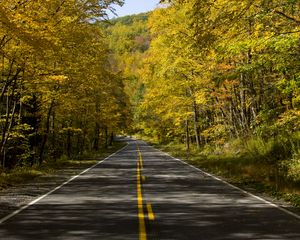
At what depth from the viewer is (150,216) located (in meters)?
10.3

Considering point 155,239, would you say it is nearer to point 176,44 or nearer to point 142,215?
point 142,215

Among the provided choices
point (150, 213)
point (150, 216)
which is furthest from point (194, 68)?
point (150, 216)

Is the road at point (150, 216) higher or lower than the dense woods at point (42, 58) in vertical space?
lower

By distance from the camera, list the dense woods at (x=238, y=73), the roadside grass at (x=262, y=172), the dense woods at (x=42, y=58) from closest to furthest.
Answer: the dense woods at (x=238, y=73) → the roadside grass at (x=262, y=172) → the dense woods at (x=42, y=58)

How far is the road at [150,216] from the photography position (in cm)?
846

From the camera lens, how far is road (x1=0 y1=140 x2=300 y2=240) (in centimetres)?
846

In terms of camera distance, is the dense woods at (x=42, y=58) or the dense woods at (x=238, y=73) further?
the dense woods at (x=42, y=58)

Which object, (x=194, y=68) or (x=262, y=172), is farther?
(x=194, y=68)

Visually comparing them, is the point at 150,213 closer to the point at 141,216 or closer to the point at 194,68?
the point at 141,216

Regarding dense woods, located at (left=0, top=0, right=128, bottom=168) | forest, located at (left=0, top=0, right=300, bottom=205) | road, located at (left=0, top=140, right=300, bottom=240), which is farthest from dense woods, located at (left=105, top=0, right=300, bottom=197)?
dense woods, located at (left=0, top=0, right=128, bottom=168)

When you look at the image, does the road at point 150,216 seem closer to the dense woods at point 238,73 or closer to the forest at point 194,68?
the forest at point 194,68

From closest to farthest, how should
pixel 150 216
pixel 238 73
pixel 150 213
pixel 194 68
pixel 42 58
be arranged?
pixel 150 216 < pixel 150 213 < pixel 42 58 < pixel 238 73 < pixel 194 68

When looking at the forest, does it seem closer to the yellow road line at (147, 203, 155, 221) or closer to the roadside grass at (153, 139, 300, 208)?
the roadside grass at (153, 139, 300, 208)

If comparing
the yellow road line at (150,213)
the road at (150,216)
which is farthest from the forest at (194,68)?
the yellow road line at (150,213)
